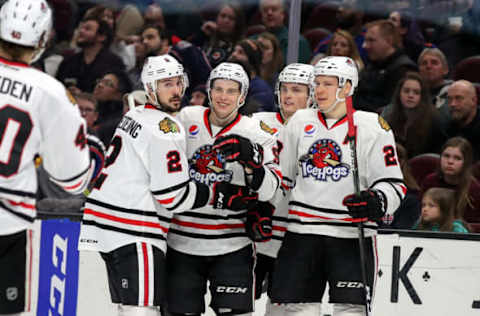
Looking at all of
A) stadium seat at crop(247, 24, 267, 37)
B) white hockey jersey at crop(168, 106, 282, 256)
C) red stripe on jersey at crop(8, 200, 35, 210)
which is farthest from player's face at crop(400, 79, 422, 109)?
red stripe on jersey at crop(8, 200, 35, 210)

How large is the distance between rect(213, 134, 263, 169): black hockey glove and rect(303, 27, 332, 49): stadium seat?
172 centimetres

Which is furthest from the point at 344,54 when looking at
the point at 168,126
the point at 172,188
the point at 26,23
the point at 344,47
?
the point at 26,23

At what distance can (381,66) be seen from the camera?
4.79 metres

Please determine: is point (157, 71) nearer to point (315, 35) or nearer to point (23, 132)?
point (23, 132)

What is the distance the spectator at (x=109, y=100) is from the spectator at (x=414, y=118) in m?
1.52

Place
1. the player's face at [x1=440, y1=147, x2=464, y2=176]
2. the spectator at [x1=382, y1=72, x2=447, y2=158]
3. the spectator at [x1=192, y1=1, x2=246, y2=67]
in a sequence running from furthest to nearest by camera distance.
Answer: the spectator at [x1=192, y1=1, x2=246, y2=67], the spectator at [x1=382, y1=72, x2=447, y2=158], the player's face at [x1=440, y1=147, x2=464, y2=176]

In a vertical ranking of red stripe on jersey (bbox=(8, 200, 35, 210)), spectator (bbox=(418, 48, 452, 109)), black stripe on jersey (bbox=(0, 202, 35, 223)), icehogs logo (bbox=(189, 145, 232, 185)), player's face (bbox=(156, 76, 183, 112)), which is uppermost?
spectator (bbox=(418, 48, 452, 109))

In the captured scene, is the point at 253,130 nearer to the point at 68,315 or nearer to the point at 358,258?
the point at 358,258

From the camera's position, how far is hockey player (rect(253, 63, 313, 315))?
3531mm

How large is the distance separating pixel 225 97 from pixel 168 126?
0.32 meters

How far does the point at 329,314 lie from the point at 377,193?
3.71 feet

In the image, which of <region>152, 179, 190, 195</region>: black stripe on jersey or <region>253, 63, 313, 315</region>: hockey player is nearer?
<region>152, 179, 190, 195</region>: black stripe on jersey

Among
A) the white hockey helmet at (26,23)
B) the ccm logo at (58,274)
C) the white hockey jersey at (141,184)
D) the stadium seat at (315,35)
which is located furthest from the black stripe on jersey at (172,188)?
the stadium seat at (315,35)

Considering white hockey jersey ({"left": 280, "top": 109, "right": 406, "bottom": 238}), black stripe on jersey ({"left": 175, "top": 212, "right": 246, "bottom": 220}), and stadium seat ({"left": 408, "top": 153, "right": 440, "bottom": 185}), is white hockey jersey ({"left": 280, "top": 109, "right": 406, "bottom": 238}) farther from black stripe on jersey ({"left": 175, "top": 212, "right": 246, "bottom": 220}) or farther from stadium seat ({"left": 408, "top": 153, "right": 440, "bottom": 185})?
stadium seat ({"left": 408, "top": 153, "right": 440, "bottom": 185})
